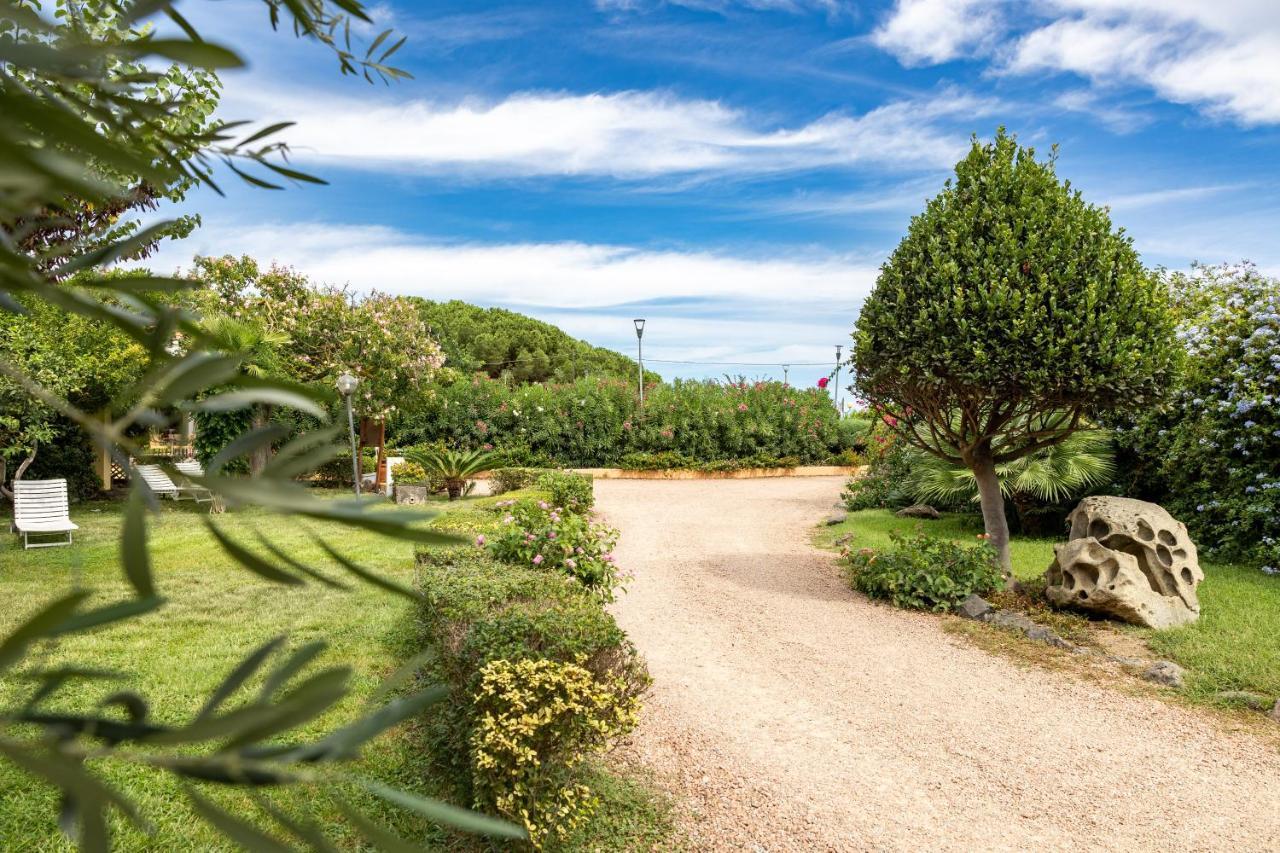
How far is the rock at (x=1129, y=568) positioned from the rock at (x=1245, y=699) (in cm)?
137

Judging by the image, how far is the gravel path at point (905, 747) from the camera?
12.3ft

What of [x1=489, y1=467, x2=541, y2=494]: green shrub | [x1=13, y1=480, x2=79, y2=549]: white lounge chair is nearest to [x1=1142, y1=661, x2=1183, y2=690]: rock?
[x1=489, y1=467, x2=541, y2=494]: green shrub

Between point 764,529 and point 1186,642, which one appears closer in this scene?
point 1186,642

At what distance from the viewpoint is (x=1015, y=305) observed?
266 inches

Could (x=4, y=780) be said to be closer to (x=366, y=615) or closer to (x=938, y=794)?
(x=366, y=615)

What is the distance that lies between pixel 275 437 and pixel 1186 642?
281 inches

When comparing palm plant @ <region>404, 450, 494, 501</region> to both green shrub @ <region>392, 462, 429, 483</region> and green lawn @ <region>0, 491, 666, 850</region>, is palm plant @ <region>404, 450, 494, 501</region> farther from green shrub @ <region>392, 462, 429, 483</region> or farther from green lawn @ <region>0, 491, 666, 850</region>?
green lawn @ <region>0, 491, 666, 850</region>

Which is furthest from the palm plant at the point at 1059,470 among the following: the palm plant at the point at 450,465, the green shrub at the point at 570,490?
the palm plant at the point at 450,465

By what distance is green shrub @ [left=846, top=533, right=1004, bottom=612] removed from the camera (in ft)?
23.7

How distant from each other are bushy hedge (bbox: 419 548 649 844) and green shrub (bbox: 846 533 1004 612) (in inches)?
145

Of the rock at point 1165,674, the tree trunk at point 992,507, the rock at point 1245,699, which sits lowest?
the rock at point 1245,699

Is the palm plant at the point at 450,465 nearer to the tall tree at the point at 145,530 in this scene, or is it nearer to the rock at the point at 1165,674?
the rock at the point at 1165,674

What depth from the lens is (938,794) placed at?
4.02 metres

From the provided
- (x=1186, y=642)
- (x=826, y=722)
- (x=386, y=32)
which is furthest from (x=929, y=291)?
(x=386, y=32)
